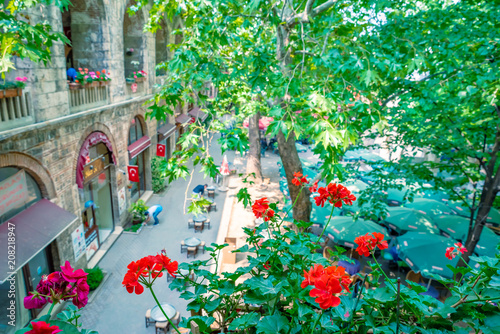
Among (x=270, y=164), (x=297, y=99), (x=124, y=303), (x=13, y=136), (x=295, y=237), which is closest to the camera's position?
(x=295, y=237)

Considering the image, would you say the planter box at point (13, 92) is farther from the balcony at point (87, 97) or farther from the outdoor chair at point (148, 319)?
the outdoor chair at point (148, 319)

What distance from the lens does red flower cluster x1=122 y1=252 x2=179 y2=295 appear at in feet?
6.17

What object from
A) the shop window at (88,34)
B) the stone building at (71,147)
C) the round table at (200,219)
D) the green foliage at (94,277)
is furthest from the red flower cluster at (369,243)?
the shop window at (88,34)

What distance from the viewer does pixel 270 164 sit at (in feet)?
73.7

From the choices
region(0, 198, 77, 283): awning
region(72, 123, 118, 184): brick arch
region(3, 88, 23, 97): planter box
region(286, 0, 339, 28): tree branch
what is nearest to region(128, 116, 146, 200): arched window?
region(72, 123, 118, 184): brick arch

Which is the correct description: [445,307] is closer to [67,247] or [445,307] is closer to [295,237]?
[295,237]

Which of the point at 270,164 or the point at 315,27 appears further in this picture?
the point at 270,164

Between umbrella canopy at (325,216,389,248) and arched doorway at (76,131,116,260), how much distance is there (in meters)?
7.95

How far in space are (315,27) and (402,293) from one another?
21.7 ft

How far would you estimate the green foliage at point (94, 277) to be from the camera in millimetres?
9002

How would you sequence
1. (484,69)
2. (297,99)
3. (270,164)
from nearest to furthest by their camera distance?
1. (297,99)
2. (484,69)
3. (270,164)

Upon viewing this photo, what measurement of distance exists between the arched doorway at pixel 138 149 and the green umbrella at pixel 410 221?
1040cm

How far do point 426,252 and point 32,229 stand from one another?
10.2 meters

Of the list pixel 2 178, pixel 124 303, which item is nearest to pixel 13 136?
pixel 2 178
